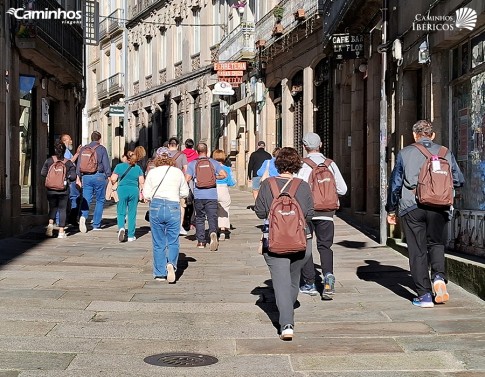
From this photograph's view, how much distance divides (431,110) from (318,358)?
22.3 ft

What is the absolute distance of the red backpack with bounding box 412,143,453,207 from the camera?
30.6ft

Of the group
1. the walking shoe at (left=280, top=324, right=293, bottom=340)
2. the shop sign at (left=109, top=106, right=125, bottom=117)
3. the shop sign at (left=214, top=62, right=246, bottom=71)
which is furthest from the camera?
the shop sign at (left=109, top=106, right=125, bottom=117)

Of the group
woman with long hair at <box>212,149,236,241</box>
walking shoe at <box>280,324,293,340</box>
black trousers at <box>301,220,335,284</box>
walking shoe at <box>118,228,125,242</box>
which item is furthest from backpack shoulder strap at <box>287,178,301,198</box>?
Result: walking shoe at <box>118,228,125,242</box>

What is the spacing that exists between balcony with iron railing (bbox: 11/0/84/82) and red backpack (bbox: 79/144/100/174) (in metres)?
2.17

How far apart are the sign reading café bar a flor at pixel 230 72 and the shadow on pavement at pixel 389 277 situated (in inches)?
759

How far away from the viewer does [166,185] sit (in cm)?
1164

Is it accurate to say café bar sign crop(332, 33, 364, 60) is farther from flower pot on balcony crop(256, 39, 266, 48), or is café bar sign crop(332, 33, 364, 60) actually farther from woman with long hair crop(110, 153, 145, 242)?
flower pot on balcony crop(256, 39, 266, 48)

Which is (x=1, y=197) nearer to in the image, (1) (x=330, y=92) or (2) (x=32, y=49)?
(2) (x=32, y=49)

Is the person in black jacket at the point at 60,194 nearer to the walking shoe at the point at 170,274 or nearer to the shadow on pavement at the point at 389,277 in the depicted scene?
the walking shoe at the point at 170,274

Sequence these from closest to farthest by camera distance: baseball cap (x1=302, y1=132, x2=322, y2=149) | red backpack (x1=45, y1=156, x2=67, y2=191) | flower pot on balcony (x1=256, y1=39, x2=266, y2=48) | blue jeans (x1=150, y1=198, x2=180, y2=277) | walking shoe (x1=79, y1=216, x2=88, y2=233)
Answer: baseball cap (x1=302, y1=132, x2=322, y2=149), blue jeans (x1=150, y1=198, x2=180, y2=277), red backpack (x1=45, y1=156, x2=67, y2=191), walking shoe (x1=79, y1=216, x2=88, y2=233), flower pot on balcony (x1=256, y1=39, x2=266, y2=48)

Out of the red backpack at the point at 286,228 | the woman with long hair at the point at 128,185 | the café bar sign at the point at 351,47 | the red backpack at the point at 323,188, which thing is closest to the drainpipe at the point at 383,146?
the café bar sign at the point at 351,47

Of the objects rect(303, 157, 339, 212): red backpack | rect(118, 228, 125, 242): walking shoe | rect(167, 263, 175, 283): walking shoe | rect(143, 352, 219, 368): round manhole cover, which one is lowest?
rect(143, 352, 219, 368): round manhole cover

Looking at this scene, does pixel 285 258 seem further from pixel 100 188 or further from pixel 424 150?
pixel 100 188

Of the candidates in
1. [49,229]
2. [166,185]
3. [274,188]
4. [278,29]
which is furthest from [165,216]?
[278,29]
